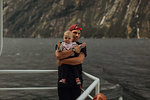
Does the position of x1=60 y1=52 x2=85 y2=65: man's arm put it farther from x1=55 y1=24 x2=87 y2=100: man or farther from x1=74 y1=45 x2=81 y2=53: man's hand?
x1=74 y1=45 x2=81 y2=53: man's hand

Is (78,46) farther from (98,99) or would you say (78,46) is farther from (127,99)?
(127,99)

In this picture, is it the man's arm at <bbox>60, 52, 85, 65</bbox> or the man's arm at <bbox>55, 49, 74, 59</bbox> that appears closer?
the man's arm at <bbox>55, 49, 74, 59</bbox>

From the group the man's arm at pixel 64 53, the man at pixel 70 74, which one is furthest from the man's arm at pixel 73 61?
the man's arm at pixel 64 53

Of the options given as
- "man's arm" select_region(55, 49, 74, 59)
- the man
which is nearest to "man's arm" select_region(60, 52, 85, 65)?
the man

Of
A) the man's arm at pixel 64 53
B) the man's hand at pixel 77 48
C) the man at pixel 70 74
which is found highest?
the man's hand at pixel 77 48

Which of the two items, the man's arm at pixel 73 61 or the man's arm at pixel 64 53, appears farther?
the man's arm at pixel 73 61

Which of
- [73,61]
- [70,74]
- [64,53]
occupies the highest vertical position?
[64,53]

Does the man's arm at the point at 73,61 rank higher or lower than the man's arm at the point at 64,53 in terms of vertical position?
lower

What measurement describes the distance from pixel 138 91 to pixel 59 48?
1823 cm

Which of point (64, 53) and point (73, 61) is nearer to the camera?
point (64, 53)

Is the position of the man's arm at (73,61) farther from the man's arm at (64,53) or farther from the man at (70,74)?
the man's arm at (64,53)

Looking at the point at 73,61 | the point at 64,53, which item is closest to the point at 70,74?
the point at 73,61

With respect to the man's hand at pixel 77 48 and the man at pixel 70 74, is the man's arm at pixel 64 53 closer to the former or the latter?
the man at pixel 70 74

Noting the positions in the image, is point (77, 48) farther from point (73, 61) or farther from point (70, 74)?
point (70, 74)
